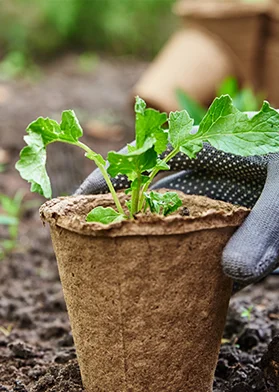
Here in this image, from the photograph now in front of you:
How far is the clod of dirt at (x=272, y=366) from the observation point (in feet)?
4.22

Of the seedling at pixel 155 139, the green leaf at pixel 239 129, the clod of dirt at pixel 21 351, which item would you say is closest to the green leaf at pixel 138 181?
the seedling at pixel 155 139

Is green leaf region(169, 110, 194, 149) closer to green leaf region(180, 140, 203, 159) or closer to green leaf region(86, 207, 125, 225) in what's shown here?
green leaf region(180, 140, 203, 159)

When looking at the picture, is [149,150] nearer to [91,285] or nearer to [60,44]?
[91,285]

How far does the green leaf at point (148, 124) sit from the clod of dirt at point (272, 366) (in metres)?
0.48

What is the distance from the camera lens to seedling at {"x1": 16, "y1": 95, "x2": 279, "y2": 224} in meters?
1.11

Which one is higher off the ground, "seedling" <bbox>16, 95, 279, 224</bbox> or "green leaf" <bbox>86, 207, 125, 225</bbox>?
"seedling" <bbox>16, 95, 279, 224</bbox>

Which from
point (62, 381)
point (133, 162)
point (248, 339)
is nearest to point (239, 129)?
point (133, 162)

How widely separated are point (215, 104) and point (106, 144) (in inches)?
123

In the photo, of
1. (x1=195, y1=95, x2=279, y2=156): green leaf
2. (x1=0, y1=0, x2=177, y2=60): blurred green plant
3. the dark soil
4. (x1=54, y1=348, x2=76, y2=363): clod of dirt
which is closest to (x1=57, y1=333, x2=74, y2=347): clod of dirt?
the dark soil

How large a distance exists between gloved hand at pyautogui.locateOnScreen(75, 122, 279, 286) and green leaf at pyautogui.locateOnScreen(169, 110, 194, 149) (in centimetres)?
16

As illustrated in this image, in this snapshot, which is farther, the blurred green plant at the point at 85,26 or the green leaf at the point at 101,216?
the blurred green plant at the point at 85,26

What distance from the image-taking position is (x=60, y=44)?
707 centimetres

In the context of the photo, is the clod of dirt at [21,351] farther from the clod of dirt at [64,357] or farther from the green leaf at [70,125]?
the green leaf at [70,125]

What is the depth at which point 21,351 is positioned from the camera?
63.3 inches
